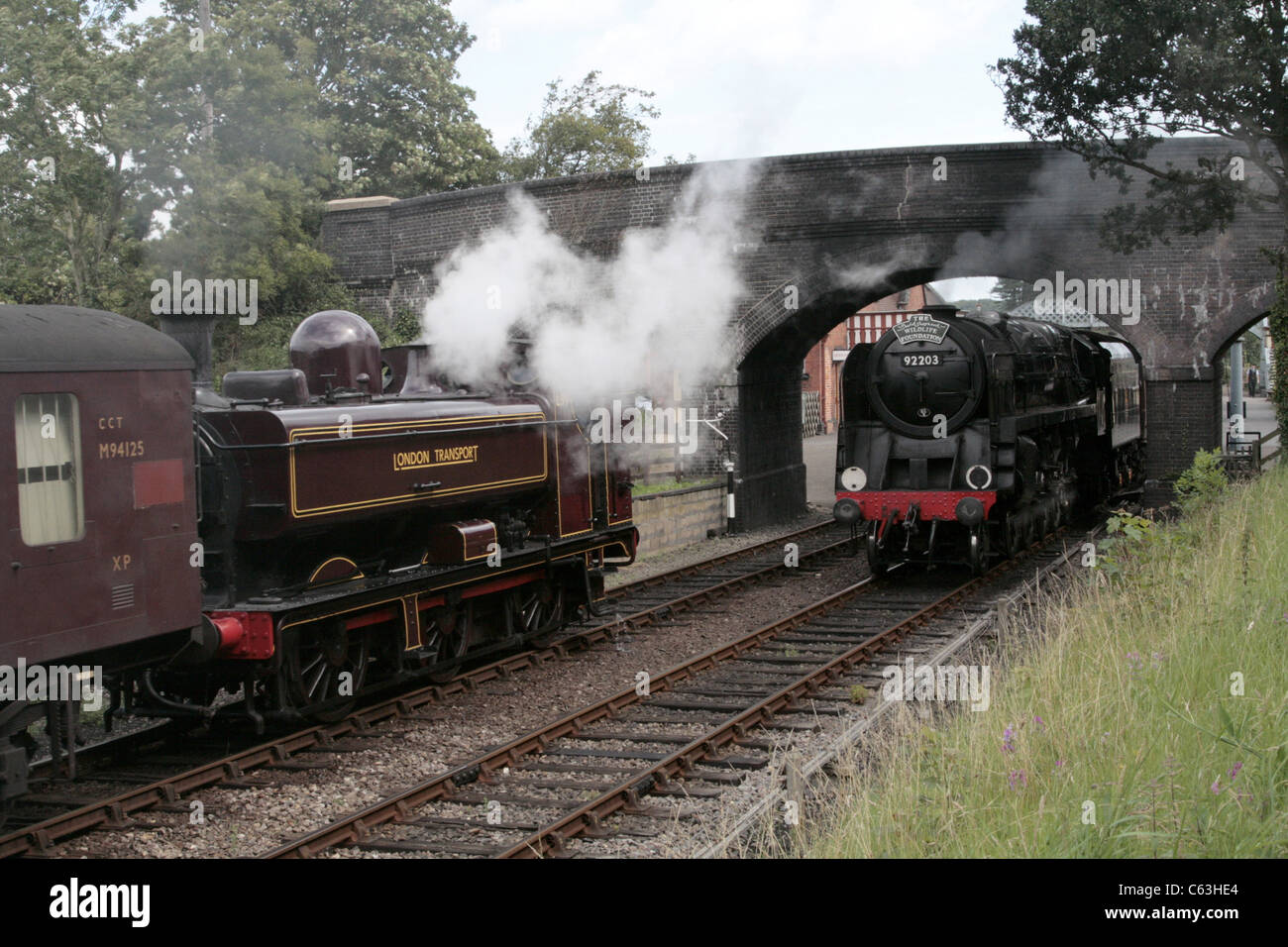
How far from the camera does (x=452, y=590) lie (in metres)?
9.73

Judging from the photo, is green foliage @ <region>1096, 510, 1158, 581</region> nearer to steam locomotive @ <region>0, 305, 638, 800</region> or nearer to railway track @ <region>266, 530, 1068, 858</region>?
railway track @ <region>266, 530, 1068, 858</region>

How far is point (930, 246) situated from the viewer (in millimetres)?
18703

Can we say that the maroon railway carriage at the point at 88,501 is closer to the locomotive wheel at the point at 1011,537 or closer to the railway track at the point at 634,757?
the railway track at the point at 634,757

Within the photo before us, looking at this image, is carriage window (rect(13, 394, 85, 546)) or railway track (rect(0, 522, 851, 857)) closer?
carriage window (rect(13, 394, 85, 546))

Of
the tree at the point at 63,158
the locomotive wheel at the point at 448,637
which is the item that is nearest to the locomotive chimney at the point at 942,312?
the locomotive wheel at the point at 448,637

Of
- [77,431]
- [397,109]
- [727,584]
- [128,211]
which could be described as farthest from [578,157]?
[77,431]

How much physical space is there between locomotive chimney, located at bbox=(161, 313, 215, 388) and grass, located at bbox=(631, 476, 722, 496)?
10.5 meters

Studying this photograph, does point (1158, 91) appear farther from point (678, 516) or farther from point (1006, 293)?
point (1006, 293)

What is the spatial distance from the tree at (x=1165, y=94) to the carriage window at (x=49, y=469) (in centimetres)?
1350

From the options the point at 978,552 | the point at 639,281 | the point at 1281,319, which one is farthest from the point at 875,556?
the point at 639,281

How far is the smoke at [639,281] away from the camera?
13.1 m

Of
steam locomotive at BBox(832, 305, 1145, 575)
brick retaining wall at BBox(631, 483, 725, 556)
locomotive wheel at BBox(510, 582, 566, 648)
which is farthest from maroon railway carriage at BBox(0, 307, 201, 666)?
brick retaining wall at BBox(631, 483, 725, 556)

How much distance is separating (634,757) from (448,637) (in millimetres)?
2810

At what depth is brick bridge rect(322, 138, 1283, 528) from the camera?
17.7 metres
